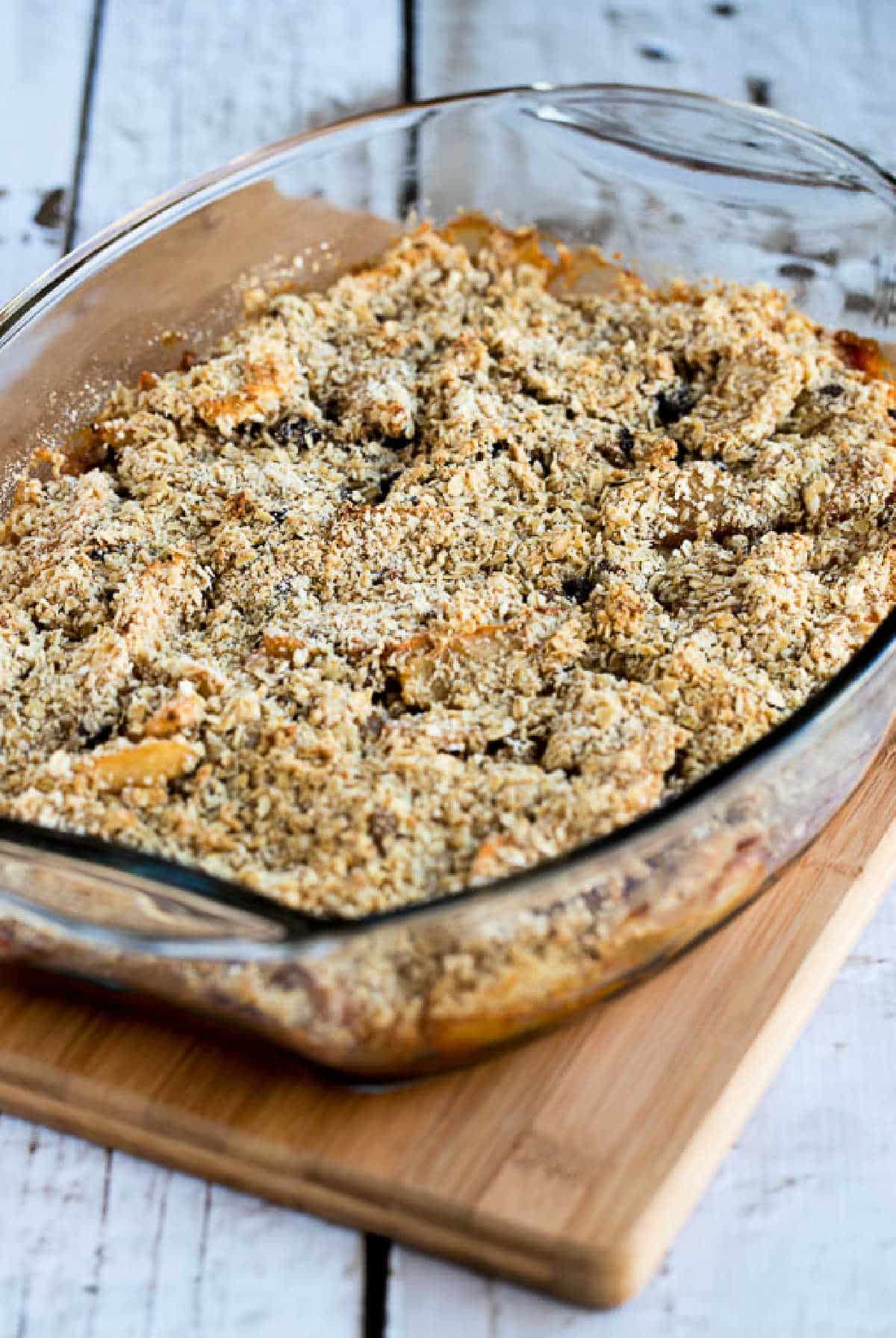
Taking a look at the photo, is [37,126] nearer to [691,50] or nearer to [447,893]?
[691,50]

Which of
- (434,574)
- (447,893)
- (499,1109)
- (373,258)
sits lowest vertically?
(499,1109)

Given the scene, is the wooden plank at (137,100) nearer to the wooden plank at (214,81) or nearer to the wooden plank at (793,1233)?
the wooden plank at (214,81)

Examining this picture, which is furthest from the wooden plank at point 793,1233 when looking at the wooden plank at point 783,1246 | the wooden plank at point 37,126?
the wooden plank at point 37,126

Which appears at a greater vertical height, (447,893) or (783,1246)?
(447,893)

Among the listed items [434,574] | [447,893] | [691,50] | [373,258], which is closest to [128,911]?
[447,893]

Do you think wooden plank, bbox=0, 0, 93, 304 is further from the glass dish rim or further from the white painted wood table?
the white painted wood table
